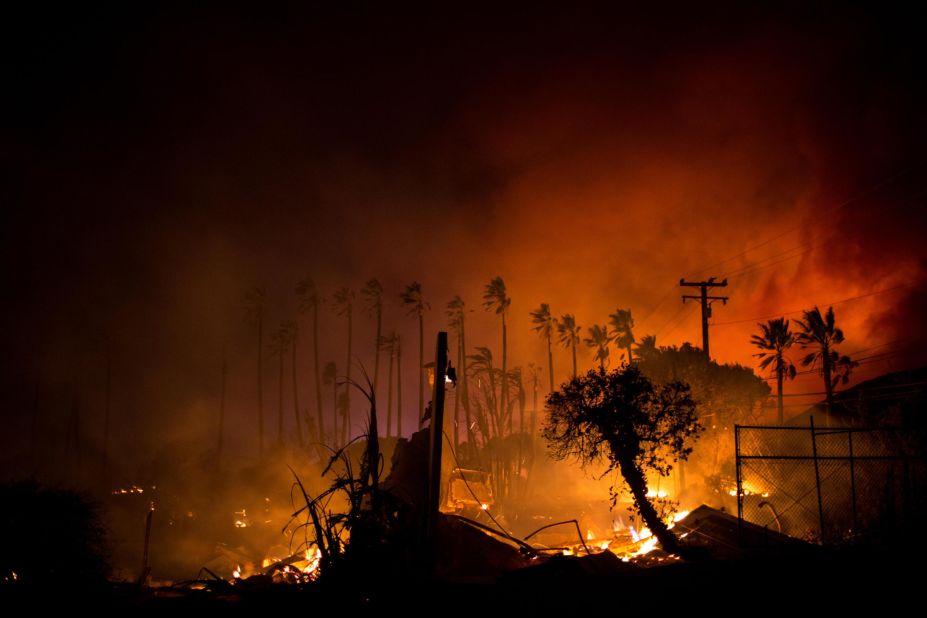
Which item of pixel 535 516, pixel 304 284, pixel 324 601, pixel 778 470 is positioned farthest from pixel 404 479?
pixel 304 284


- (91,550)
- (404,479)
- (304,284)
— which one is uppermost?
(304,284)

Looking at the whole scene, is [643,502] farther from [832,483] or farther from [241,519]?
[241,519]

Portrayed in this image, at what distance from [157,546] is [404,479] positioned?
2982cm

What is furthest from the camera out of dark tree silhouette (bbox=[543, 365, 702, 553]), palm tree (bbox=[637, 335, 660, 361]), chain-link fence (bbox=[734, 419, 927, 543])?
palm tree (bbox=[637, 335, 660, 361])

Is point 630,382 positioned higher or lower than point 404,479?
higher

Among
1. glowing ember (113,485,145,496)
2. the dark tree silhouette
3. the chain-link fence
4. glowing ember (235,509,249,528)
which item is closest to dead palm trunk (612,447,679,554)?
the dark tree silhouette

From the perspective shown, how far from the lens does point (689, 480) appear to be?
1366 inches

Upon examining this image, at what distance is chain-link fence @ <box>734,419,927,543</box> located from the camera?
14422 mm

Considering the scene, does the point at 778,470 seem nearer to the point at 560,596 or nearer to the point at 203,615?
the point at 560,596

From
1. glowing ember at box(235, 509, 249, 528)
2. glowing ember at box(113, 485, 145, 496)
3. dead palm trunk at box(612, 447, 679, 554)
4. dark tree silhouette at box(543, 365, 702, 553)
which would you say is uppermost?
dark tree silhouette at box(543, 365, 702, 553)

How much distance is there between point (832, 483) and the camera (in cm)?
2200

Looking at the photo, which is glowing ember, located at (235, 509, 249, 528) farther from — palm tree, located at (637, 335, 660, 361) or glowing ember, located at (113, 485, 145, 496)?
palm tree, located at (637, 335, 660, 361)

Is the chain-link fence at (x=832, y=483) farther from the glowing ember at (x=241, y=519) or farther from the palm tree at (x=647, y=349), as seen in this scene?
the glowing ember at (x=241, y=519)

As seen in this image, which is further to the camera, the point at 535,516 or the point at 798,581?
the point at 535,516
